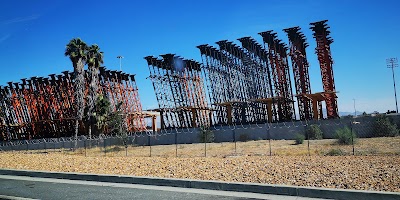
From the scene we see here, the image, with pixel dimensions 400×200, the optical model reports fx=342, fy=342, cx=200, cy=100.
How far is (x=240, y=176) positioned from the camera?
40.6ft

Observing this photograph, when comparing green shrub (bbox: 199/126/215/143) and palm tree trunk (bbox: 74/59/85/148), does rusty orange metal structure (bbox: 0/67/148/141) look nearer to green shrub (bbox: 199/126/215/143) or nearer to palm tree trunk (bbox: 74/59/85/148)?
palm tree trunk (bbox: 74/59/85/148)

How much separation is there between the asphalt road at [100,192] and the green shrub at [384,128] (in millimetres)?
25657

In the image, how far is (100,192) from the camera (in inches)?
424

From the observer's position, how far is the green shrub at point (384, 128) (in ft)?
99.6

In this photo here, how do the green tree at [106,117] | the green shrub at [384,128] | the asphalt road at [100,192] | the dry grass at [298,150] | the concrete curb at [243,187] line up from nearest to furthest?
1. the concrete curb at [243,187]
2. the asphalt road at [100,192]
3. the dry grass at [298,150]
4. the green shrub at [384,128]
5. the green tree at [106,117]

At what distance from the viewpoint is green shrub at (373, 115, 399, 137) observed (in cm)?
3034

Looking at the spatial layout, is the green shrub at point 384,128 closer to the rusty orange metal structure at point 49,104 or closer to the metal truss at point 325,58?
the metal truss at point 325,58

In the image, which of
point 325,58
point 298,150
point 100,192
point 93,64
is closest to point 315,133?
point 298,150

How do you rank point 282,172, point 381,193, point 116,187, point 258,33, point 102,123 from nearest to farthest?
point 381,193 → point 116,187 → point 282,172 → point 102,123 → point 258,33

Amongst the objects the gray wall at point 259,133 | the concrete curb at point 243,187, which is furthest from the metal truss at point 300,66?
the concrete curb at point 243,187

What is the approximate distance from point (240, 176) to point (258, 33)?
1597 inches

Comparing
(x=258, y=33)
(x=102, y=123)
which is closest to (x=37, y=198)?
(x=102, y=123)

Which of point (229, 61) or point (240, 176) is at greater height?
point (229, 61)

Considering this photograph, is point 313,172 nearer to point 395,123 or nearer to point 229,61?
point 395,123
